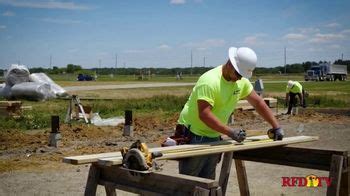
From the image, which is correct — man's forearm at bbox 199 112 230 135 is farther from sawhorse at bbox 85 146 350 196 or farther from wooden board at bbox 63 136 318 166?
sawhorse at bbox 85 146 350 196

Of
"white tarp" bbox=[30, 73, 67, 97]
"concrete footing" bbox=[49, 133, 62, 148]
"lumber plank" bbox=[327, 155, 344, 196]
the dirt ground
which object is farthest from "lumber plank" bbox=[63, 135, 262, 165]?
"white tarp" bbox=[30, 73, 67, 97]

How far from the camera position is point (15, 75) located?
94.0ft

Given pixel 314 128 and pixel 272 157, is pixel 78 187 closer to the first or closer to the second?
pixel 272 157

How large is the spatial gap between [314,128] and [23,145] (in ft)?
28.8

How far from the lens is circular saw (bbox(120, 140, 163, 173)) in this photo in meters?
3.36

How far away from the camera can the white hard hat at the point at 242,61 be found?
435 centimetres

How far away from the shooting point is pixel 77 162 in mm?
3414

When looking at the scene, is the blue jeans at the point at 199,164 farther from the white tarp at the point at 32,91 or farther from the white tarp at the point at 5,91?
the white tarp at the point at 5,91

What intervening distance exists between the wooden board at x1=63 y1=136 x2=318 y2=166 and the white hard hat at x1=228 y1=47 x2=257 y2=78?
0.65m

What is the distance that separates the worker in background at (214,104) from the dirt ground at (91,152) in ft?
4.89

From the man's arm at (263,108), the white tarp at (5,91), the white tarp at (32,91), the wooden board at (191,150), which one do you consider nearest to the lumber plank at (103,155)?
the wooden board at (191,150)

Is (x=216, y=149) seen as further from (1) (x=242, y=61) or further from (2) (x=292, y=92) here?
(2) (x=292, y=92)

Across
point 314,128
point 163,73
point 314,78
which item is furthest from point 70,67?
point 314,128

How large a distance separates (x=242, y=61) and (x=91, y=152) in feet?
21.4
